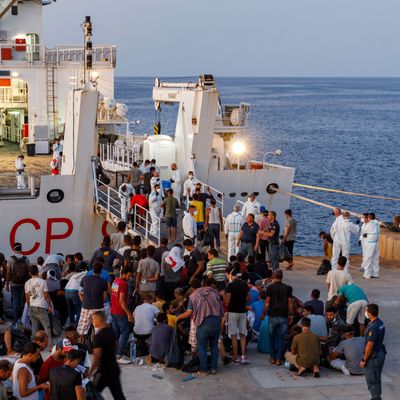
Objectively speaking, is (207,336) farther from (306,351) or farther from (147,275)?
(147,275)

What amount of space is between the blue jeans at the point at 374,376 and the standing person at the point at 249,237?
648 centimetres

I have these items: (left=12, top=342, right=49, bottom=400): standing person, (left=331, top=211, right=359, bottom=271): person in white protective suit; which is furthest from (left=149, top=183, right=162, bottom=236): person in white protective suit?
(left=12, top=342, right=49, bottom=400): standing person

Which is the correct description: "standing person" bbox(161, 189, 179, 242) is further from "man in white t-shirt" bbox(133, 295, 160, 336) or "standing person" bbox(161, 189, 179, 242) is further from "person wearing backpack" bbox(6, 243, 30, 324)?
"man in white t-shirt" bbox(133, 295, 160, 336)

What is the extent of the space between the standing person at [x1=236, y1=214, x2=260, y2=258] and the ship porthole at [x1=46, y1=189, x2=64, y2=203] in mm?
5694

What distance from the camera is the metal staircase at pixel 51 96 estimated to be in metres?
29.3

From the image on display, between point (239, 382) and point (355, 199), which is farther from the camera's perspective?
point (355, 199)

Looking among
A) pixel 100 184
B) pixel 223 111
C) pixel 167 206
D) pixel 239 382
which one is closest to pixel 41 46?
pixel 223 111

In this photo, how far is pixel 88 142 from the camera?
20.2 metres

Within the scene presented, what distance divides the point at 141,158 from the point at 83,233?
4397 mm

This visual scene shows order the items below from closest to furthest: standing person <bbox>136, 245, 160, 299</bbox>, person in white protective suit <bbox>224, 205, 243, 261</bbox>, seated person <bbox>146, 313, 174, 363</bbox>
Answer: seated person <bbox>146, 313, 174, 363</bbox>, standing person <bbox>136, 245, 160, 299</bbox>, person in white protective suit <bbox>224, 205, 243, 261</bbox>

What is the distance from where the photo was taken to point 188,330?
11.6 metres

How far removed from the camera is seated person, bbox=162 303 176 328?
11836mm

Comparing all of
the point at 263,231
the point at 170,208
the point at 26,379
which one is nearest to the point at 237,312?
the point at 26,379

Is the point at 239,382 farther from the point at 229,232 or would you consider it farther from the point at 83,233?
the point at 83,233
